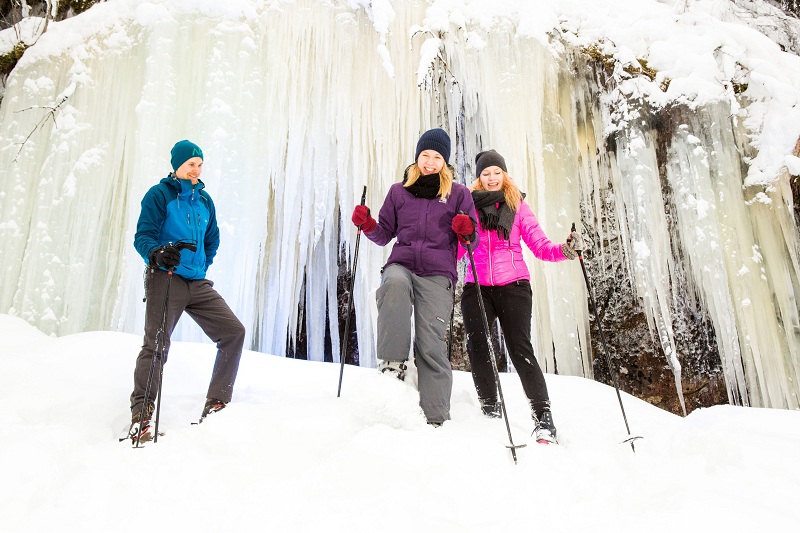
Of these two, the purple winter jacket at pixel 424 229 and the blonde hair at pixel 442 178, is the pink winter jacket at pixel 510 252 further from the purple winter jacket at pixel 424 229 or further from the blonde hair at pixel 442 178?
the blonde hair at pixel 442 178

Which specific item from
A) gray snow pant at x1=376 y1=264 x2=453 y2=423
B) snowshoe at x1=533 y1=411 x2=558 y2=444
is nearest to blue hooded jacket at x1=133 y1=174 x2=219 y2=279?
gray snow pant at x1=376 y1=264 x2=453 y2=423

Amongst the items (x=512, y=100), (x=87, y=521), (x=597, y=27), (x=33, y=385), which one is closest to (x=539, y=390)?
(x=87, y=521)

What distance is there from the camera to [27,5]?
204 inches

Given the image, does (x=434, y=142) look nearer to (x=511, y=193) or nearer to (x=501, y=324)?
(x=511, y=193)

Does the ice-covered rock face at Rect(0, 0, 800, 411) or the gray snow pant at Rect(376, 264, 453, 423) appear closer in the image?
the gray snow pant at Rect(376, 264, 453, 423)

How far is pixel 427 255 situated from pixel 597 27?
149 inches

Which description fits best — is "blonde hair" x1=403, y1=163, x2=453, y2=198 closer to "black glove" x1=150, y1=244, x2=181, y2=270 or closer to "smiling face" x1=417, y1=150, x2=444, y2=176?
"smiling face" x1=417, y1=150, x2=444, y2=176

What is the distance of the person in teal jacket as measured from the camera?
2145 mm

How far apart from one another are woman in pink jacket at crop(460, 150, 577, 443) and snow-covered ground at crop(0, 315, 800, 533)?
22 cm

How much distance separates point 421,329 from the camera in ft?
6.79

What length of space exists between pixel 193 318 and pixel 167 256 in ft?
1.39

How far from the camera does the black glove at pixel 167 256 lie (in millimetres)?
2053

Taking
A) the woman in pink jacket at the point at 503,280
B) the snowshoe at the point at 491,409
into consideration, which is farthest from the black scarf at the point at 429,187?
the snowshoe at the point at 491,409

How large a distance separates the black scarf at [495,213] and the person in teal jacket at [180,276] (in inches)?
51.4
